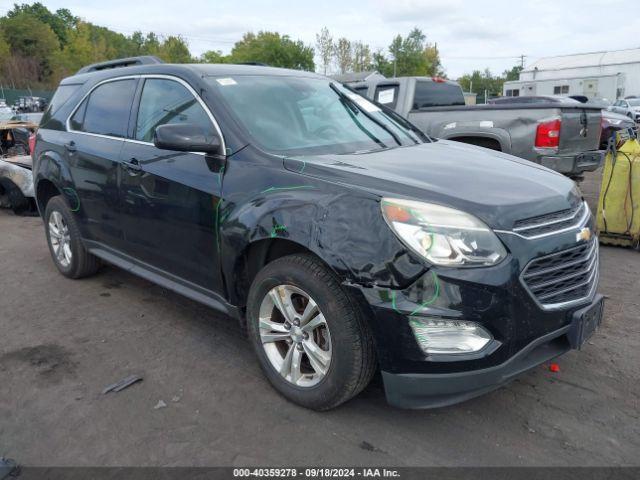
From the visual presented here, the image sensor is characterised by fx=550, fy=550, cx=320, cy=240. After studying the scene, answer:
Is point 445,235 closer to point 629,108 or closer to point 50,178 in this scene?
point 50,178

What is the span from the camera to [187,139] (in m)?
3.17

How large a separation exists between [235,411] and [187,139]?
155 cm

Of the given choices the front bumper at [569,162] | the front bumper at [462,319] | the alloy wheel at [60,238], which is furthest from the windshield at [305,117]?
the front bumper at [569,162]

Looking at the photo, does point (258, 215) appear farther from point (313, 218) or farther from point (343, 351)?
point (343, 351)

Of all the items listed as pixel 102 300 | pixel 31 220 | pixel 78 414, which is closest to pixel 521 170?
pixel 78 414

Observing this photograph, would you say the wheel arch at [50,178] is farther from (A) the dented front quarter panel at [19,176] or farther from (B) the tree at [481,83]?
(B) the tree at [481,83]

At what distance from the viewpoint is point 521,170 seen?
327 centimetres

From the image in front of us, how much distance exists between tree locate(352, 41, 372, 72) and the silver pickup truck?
163 feet

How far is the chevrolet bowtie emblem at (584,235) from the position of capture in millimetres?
2805

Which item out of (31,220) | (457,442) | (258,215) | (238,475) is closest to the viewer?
(238,475)

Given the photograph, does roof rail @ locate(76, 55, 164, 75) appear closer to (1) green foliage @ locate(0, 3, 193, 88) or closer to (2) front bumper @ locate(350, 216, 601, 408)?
(2) front bumper @ locate(350, 216, 601, 408)

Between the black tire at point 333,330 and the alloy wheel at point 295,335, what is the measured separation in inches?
2.2

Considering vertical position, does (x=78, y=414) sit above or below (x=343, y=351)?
below

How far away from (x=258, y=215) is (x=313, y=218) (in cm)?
38
